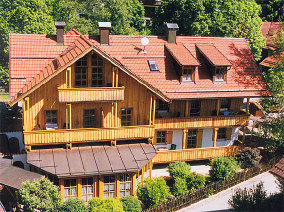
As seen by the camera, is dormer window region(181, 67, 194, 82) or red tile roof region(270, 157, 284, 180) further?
dormer window region(181, 67, 194, 82)

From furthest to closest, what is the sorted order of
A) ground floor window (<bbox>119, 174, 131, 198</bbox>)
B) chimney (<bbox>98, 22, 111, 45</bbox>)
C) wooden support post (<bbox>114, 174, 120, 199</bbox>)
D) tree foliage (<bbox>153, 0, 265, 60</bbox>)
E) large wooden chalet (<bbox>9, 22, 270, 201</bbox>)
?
tree foliage (<bbox>153, 0, 265, 60</bbox>) → chimney (<bbox>98, 22, 111, 45</bbox>) → ground floor window (<bbox>119, 174, 131, 198</bbox>) → wooden support post (<bbox>114, 174, 120, 199</bbox>) → large wooden chalet (<bbox>9, 22, 270, 201</bbox>)

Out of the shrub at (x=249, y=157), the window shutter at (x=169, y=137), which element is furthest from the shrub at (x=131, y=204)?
the shrub at (x=249, y=157)

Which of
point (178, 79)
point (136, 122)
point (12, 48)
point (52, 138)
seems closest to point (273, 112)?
point (178, 79)

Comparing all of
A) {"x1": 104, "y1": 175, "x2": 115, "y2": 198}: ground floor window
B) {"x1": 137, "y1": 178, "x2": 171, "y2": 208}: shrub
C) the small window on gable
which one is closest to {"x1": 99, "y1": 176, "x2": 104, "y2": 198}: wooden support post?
{"x1": 104, "y1": 175, "x2": 115, "y2": 198}: ground floor window

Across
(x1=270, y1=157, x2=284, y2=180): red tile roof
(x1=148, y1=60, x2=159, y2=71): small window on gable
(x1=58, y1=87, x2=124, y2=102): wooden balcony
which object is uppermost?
(x1=148, y1=60, x2=159, y2=71): small window on gable

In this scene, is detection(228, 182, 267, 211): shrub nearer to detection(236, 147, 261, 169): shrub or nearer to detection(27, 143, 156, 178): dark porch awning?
detection(236, 147, 261, 169): shrub

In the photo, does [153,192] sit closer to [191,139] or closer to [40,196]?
[40,196]

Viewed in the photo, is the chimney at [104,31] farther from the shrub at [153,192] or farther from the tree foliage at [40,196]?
the tree foliage at [40,196]

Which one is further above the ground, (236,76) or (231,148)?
(236,76)

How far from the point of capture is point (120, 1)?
4731cm

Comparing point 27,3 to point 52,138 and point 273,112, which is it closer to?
point 52,138

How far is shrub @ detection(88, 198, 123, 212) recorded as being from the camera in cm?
2552

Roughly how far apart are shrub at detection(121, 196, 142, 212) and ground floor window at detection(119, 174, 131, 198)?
148 centimetres

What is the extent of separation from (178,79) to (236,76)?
558 centimetres
